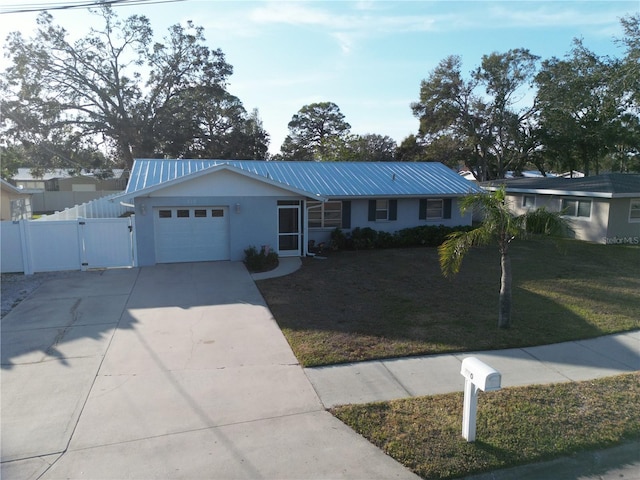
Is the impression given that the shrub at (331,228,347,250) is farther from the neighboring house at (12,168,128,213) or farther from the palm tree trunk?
the neighboring house at (12,168,128,213)

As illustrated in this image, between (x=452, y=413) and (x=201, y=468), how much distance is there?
2996mm

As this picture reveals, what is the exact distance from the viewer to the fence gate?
45.5ft

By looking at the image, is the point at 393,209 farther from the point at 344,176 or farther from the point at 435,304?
the point at 435,304

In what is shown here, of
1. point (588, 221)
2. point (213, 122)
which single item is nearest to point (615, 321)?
point (588, 221)

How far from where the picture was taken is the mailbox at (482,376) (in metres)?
4.48

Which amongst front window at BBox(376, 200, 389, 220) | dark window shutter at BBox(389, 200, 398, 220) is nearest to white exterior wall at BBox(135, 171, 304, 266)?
front window at BBox(376, 200, 389, 220)

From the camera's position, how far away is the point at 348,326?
Answer: 8.72 meters

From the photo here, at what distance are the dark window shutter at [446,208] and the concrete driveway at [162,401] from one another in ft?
44.1

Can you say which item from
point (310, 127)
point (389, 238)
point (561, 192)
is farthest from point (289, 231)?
point (310, 127)

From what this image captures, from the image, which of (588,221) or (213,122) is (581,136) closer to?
(588,221)

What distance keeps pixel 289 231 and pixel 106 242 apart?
21.3 feet

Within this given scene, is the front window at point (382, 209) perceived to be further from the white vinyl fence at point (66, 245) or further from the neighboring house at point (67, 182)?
the neighboring house at point (67, 182)

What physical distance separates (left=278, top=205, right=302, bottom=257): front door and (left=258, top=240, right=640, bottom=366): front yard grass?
1349 mm

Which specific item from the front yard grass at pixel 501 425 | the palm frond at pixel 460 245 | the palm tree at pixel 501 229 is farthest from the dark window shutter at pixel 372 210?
the front yard grass at pixel 501 425
